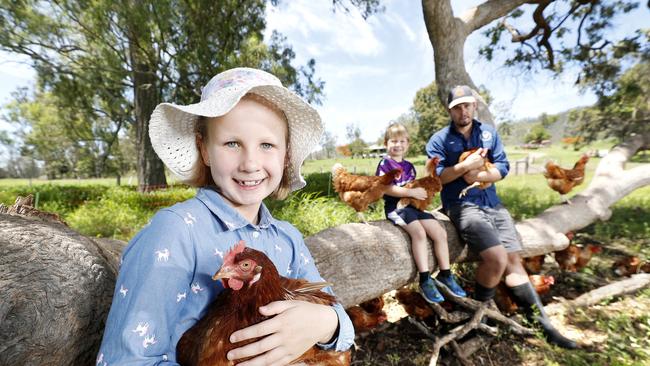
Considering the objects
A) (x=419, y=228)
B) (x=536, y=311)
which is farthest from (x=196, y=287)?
(x=536, y=311)

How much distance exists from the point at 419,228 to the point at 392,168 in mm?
640

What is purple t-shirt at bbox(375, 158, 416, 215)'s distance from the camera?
9.33 ft

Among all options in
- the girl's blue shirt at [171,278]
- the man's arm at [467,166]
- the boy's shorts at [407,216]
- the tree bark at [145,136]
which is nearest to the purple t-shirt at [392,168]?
the boy's shorts at [407,216]

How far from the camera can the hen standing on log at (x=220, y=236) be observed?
69 cm

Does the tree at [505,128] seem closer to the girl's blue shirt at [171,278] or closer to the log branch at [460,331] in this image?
the log branch at [460,331]

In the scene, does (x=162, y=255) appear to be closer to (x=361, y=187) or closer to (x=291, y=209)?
(x=361, y=187)

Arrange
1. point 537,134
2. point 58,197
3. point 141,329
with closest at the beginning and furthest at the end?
point 141,329 < point 58,197 < point 537,134

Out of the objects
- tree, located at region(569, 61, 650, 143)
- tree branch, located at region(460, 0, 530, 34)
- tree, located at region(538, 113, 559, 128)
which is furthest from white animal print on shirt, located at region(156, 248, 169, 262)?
tree, located at region(538, 113, 559, 128)

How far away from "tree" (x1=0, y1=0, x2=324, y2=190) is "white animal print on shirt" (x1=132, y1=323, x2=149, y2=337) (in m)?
6.40

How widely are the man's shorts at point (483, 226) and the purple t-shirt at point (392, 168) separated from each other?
0.53m

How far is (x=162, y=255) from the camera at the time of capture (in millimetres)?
729

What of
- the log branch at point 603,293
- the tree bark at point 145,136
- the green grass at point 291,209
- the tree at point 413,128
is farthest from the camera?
the tree at point 413,128

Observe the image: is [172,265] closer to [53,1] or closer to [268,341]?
[268,341]

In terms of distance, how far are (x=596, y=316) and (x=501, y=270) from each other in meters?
1.51
